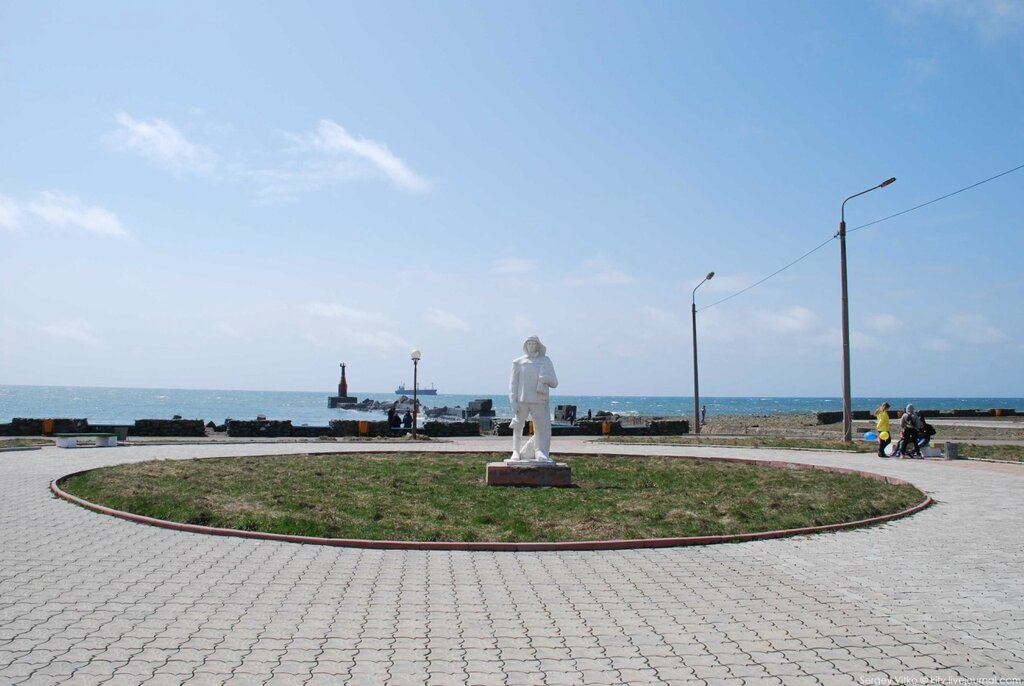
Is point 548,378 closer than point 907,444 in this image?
Yes

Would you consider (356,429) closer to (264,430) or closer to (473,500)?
(264,430)

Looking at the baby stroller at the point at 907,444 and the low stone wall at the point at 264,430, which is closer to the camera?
the baby stroller at the point at 907,444

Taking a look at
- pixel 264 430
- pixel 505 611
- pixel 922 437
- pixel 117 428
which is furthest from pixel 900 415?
pixel 505 611

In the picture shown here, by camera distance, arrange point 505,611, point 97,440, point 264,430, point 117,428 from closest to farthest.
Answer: point 505,611, point 97,440, point 117,428, point 264,430

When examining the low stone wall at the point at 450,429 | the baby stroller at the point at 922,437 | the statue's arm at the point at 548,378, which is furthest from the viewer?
the low stone wall at the point at 450,429

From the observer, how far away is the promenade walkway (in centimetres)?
498

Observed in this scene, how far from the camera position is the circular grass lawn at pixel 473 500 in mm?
9727

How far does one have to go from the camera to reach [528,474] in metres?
13.7

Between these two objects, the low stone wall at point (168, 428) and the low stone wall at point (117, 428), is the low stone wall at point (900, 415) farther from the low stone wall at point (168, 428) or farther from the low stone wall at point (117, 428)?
the low stone wall at point (117, 428)

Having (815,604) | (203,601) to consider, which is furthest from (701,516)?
(203,601)

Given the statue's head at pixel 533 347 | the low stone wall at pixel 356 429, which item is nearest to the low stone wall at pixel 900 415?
the low stone wall at pixel 356 429

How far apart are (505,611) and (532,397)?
779 centimetres

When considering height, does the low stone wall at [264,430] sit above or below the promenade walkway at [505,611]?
above

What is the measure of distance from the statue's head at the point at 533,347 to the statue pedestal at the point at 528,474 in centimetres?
188
